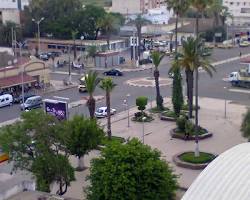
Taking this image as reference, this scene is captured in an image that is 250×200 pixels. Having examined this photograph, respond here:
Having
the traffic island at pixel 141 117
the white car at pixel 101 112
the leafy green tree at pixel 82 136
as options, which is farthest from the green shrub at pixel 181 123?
the leafy green tree at pixel 82 136

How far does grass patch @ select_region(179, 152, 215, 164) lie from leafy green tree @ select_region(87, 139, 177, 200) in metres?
9.18

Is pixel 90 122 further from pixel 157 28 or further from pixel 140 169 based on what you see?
pixel 157 28

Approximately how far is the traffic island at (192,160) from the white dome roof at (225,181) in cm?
1074

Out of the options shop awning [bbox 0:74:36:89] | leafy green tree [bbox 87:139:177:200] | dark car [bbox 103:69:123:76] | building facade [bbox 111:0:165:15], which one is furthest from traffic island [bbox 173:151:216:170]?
building facade [bbox 111:0:165:15]

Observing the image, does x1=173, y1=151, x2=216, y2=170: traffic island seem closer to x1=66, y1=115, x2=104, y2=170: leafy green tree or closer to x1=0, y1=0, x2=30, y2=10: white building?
x1=66, y1=115, x2=104, y2=170: leafy green tree

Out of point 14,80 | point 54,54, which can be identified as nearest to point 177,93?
point 14,80

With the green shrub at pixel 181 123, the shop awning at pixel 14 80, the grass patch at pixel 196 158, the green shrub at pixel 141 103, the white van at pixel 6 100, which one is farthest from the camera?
the shop awning at pixel 14 80

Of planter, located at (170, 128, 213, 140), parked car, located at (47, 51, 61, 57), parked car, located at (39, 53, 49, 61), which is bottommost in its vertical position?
planter, located at (170, 128, 213, 140)

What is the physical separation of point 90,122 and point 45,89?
27.7 m

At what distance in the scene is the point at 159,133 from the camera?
137ft

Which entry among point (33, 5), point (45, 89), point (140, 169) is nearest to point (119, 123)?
point (45, 89)

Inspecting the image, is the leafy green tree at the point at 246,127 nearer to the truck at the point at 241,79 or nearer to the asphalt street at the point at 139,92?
the asphalt street at the point at 139,92

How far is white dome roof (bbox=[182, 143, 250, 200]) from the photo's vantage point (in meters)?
20.9

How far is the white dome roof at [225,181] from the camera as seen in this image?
2091cm
